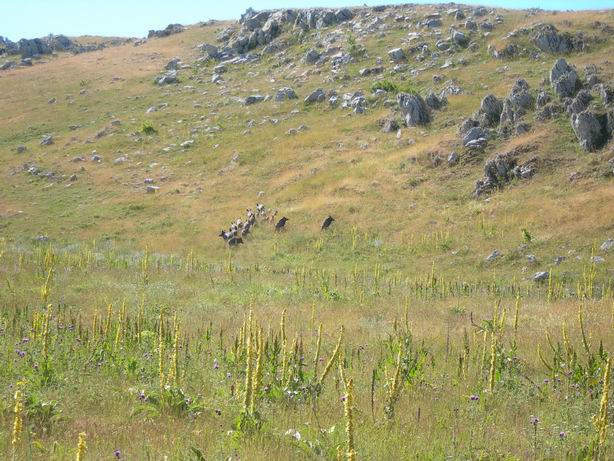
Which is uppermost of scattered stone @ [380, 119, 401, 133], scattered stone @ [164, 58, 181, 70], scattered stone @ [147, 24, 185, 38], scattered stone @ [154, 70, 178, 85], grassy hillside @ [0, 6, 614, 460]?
scattered stone @ [147, 24, 185, 38]

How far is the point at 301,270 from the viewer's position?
25.3 meters

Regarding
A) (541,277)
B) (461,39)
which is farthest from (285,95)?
(541,277)

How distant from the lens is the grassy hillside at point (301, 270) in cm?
693

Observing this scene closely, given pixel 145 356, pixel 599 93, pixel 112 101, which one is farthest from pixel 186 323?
pixel 112 101

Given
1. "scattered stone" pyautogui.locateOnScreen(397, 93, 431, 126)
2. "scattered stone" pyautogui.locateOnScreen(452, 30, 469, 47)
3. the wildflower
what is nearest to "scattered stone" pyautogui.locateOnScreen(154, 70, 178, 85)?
"scattered stone" pyautogui.locateOnScreen(452, 30, 469, 47)

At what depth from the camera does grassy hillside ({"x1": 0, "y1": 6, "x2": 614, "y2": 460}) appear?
6.93 metres

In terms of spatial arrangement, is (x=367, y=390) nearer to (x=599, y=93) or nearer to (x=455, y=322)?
(x=455, y=322)

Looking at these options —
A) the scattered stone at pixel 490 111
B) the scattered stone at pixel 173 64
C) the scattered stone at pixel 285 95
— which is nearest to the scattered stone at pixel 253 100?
the scattered stone at pixel 285 95

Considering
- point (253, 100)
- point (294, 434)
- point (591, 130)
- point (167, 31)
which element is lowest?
point (294, 434)

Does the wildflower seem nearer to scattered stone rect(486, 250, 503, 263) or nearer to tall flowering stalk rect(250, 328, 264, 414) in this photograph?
tall flowering stalk rect(250, 328, 264, 414)

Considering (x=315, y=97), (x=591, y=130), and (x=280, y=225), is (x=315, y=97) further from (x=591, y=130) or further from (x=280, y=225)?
(x=591, y=130)

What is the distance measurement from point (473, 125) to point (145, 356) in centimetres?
3162

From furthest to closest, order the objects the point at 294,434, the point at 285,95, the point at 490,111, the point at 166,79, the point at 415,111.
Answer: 1. the point at 166,79
2. the point at 285,95
3. the point at 415,111
4. the point at 490,111
5. the point at 294,434

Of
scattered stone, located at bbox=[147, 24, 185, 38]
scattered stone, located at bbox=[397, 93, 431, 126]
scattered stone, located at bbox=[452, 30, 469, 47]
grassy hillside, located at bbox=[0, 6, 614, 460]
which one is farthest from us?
scattered stone, located at bbox=[147, 24, 185, 38]
